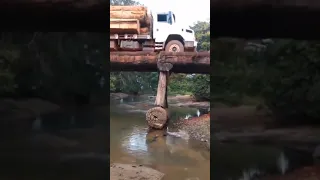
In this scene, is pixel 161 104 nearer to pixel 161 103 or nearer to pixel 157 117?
pixel 161 103

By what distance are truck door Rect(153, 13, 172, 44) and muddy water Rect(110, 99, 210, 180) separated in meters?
0.52

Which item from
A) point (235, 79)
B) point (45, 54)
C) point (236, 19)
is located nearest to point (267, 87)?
point (235, 79)

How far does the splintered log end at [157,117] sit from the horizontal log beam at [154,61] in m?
0.32

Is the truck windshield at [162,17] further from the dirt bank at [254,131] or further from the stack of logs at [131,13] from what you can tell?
the dirt bank at [254,131]

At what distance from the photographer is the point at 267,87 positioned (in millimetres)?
2537

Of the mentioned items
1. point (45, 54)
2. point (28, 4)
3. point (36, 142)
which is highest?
point (28, 4)

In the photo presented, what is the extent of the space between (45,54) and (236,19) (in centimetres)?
147

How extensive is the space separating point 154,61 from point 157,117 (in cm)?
44

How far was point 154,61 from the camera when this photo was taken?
2.69m

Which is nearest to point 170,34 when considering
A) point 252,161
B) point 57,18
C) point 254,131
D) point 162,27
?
point 162,27

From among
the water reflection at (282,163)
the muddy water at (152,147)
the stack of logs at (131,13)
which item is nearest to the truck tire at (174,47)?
the stack of logs at (131,13)

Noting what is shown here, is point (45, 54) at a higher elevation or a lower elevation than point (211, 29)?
lower

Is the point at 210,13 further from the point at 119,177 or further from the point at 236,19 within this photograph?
the point at 119,177

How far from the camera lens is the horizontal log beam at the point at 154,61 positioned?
2.64 metres
